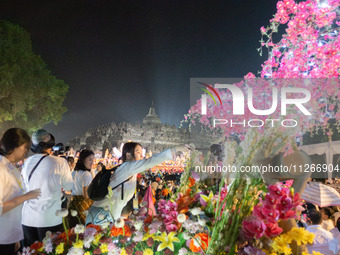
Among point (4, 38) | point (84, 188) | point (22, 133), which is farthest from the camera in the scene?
point (4, 38)

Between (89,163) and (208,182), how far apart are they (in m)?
2.11

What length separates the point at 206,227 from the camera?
1.57 meters

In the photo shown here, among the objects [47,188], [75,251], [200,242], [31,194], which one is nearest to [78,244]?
[75,251]

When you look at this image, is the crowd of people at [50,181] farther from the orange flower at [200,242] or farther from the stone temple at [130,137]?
the stone temple at [130,137]

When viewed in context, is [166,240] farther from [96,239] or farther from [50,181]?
[50,181]

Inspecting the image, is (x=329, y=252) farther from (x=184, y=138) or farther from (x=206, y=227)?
(x=184, y=138)

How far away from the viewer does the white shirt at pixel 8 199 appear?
7.48 ft

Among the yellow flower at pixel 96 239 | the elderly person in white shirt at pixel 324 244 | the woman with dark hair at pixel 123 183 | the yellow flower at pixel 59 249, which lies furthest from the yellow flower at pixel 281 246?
the woman with dark hair at pixel 123 183

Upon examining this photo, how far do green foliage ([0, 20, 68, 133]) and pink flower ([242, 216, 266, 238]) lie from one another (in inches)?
655

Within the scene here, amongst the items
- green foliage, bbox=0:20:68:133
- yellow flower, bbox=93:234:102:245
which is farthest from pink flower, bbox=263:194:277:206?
green foliage, bbox=0:20:68:133

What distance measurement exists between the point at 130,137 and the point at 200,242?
62080mm

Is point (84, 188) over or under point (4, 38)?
under

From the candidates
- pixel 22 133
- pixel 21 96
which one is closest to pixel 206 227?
pixel 22 133

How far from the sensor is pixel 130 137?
6300 cm
